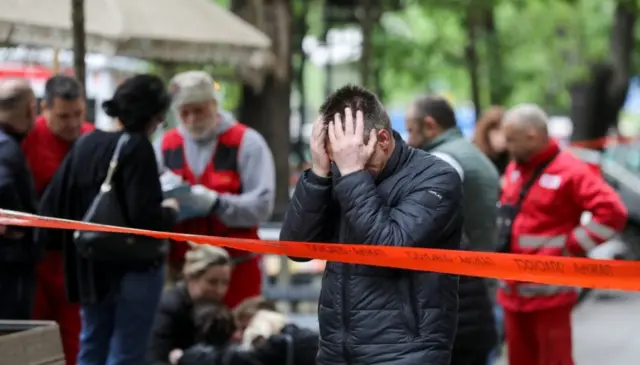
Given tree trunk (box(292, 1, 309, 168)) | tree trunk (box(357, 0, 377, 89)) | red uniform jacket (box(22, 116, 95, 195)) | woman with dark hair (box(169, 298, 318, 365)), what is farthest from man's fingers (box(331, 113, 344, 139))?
tree trunk (box(292, 1, 309, 168))

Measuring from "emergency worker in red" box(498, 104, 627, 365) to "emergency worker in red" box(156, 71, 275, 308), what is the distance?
151 centimetres

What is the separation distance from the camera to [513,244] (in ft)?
29.3

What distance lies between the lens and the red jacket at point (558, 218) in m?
8.76

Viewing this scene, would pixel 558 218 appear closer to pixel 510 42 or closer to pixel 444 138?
pixel 444 138

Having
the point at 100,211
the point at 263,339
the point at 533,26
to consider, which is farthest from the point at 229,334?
the point at 533,26

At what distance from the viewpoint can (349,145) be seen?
5441mm

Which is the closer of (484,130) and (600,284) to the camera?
(600,284)

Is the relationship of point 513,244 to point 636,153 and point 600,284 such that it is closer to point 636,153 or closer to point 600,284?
point 600,284

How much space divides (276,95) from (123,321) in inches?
428

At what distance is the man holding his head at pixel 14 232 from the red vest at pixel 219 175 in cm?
134

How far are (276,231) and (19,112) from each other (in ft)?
18.8

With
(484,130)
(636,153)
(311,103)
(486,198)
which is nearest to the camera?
(486,198)

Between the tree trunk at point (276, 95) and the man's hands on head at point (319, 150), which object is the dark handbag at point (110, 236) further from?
the tree trunk at point (276, 95)

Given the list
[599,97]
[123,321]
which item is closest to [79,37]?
[123,321]
